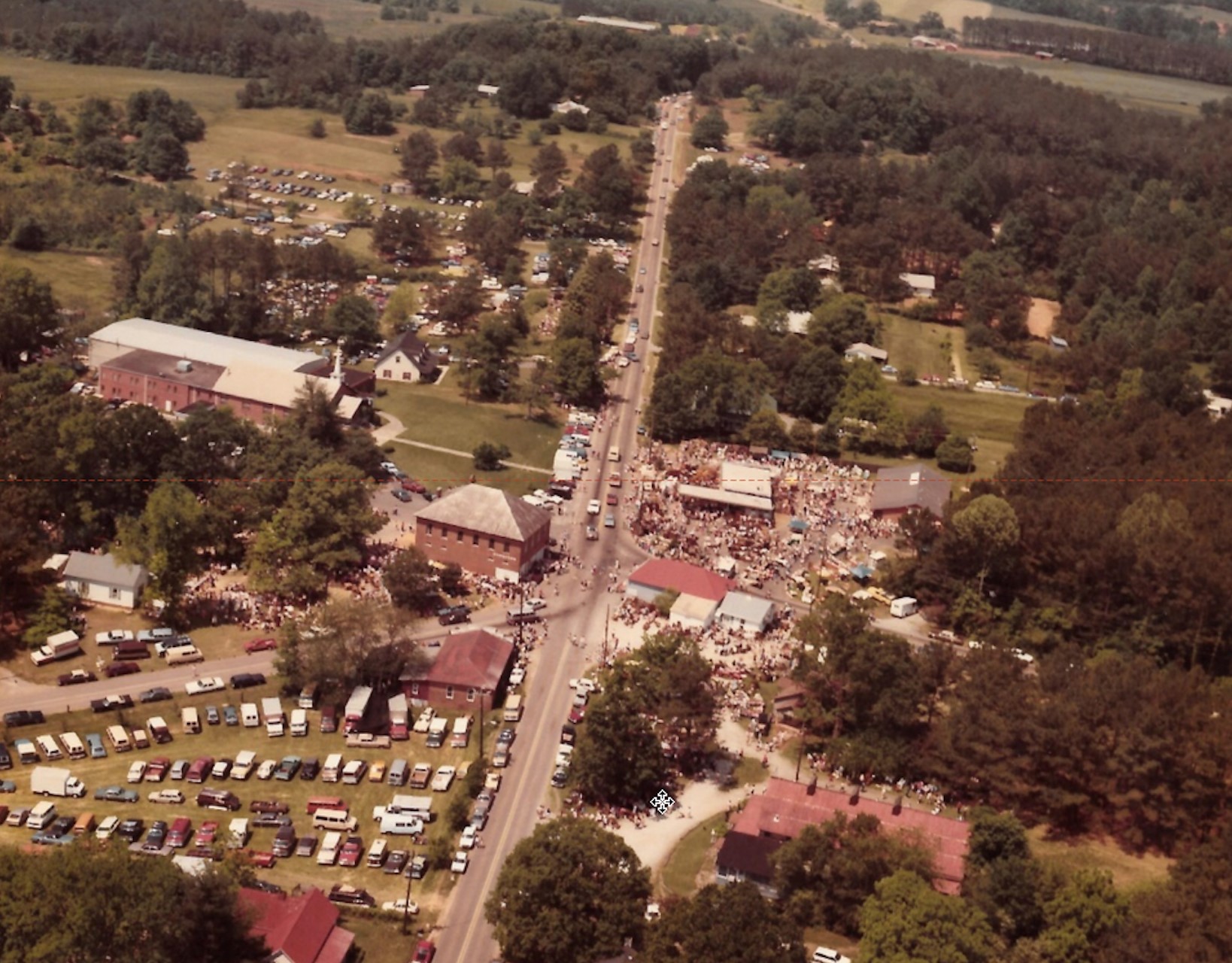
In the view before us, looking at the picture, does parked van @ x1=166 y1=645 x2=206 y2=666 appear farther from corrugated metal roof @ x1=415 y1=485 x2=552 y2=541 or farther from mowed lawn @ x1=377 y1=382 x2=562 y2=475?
mowed lawn @ x1=377 y1=382 x2=562 y2=475

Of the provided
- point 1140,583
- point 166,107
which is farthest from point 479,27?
point 1140,583

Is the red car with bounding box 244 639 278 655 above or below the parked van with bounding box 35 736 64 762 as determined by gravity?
above

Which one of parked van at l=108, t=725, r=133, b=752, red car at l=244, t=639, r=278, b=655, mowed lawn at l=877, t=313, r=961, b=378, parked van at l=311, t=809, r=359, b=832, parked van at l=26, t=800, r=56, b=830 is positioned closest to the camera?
parked van at l=26, t=800, r=56, b=830

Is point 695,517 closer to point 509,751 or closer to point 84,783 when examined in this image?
point 509,751

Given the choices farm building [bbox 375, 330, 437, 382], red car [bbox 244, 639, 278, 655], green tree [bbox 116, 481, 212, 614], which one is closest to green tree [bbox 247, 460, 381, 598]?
green tree [bbox 116, 481, 212, 614]

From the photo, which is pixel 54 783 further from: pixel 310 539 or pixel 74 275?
pixel 74 275

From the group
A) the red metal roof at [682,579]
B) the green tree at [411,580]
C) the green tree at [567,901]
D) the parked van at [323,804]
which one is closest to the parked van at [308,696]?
the parked van at [323,804]

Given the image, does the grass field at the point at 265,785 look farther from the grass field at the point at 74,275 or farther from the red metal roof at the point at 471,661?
the grass field at the point at 74,275
